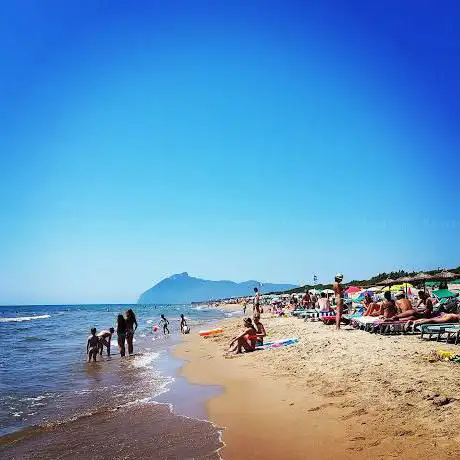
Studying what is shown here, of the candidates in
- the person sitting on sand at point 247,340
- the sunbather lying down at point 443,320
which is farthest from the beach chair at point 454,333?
the person sitting on sand at point 247,340

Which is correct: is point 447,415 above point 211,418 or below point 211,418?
above

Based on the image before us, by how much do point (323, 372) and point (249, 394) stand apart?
5.11 feet

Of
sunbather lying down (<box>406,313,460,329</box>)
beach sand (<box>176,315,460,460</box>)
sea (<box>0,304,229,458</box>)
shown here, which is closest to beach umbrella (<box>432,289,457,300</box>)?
sunbather lying down (<box>406,313,460,329</box>)

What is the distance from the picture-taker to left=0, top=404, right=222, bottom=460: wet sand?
16.2ft

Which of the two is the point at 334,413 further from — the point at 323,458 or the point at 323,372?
the point at 323,372

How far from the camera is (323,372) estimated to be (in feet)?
25.9

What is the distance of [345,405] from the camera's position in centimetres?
574

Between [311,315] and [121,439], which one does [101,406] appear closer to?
[121,439]

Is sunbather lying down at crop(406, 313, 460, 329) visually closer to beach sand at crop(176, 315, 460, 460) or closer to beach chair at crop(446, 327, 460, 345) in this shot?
beach chair at crop(446, 327, 460, 345)

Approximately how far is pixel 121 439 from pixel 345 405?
3180 millimetres

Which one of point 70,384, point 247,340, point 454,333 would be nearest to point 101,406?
point 70,384

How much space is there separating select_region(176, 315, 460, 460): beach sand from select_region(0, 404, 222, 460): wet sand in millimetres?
376

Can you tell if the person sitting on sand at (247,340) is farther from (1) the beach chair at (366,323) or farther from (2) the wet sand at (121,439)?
(2) the wet sand at (121,439)

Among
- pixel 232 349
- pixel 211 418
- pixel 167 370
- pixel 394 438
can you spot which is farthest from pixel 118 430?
pixel 232 349
